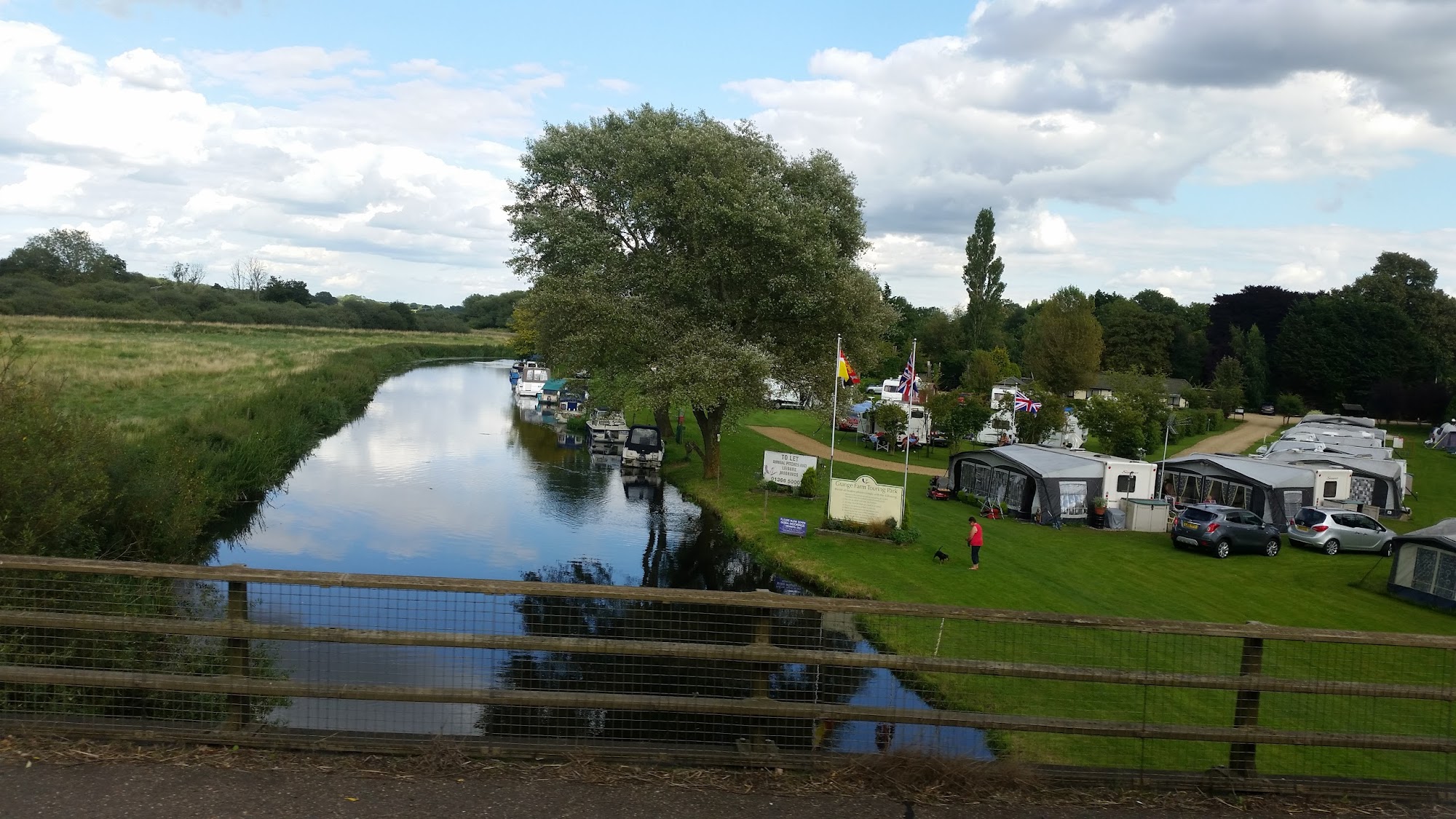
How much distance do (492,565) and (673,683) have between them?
14864 mm

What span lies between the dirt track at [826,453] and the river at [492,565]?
11.1m

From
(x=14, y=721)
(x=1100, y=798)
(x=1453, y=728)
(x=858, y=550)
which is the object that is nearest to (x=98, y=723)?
(x=14, y=721)

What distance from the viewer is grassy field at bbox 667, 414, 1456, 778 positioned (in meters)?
13.5

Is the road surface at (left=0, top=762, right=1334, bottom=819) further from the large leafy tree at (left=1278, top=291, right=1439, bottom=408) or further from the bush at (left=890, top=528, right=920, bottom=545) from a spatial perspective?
the large leafy tree at (left=1278, top=291, right=1439, bottom=408)

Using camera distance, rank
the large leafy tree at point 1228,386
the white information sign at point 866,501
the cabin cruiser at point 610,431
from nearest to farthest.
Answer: the white information sign at point 866,501, the cabin cruiser at point 610,431, the large leafy tree at point 1228,386

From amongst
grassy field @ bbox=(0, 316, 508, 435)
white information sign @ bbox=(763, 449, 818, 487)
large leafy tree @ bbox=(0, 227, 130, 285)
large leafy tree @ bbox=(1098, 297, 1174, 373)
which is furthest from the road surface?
large leafy tree @ bbox=(0, 227, 130, 285)

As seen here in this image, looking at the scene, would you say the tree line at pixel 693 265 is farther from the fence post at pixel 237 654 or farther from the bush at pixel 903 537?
the fence post at pixel 237 654

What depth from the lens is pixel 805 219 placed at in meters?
35.7

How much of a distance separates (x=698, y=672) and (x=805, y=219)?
24.7 m

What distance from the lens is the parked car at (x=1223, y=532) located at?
3097 centimetres

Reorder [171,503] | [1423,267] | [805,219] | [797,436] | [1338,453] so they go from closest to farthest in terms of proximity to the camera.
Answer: [171,503], [805,219], [1338,453], [797,436], [1423,267]

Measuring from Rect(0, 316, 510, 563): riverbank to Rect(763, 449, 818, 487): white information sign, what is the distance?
1813cm

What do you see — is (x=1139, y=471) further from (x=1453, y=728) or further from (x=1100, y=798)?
(x=1100, y=798)

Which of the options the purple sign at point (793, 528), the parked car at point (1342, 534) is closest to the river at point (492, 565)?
the purple sign at point (793, 528)
